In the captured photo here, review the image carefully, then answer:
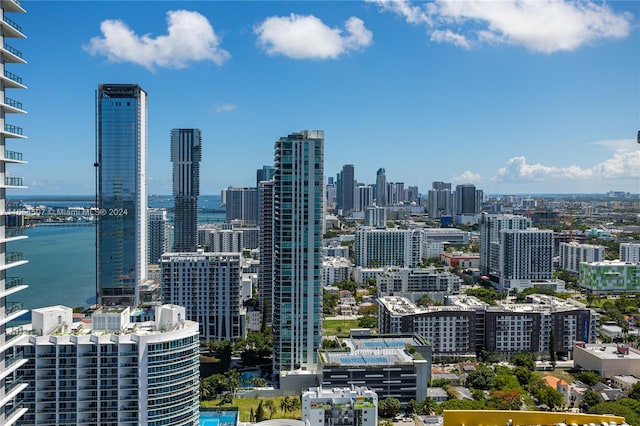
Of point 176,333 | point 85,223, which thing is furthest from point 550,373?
point 85,223

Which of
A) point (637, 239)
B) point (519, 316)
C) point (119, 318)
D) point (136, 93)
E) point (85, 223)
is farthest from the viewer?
point (85, 223)

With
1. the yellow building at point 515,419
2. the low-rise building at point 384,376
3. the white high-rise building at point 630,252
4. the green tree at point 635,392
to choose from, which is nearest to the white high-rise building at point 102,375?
the yellow building at point 515,419

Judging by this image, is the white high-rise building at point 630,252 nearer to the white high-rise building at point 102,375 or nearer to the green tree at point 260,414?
the green tree at point 260,414

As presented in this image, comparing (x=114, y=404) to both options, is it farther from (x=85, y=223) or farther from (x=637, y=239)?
(x=85, y=223)

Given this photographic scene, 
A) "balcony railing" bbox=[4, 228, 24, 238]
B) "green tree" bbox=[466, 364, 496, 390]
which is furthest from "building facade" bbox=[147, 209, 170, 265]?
"balcony railing" bbox=[4, 228, 24, 238]

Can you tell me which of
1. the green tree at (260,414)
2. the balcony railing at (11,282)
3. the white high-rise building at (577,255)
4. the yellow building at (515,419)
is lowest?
the green tree at (260,414)

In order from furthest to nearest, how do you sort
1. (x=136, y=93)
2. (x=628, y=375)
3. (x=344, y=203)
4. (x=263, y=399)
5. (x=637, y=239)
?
(x=344, y=203), (x=637, y=239), (x=136, y=93), (x=628, y=375), (x=263, y=399)

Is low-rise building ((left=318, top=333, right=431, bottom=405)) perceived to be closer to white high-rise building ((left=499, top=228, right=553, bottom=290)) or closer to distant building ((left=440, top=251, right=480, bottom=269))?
white high-rise building ((left=499, top=228, right=553, bottom=290))

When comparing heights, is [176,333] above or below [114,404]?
above
